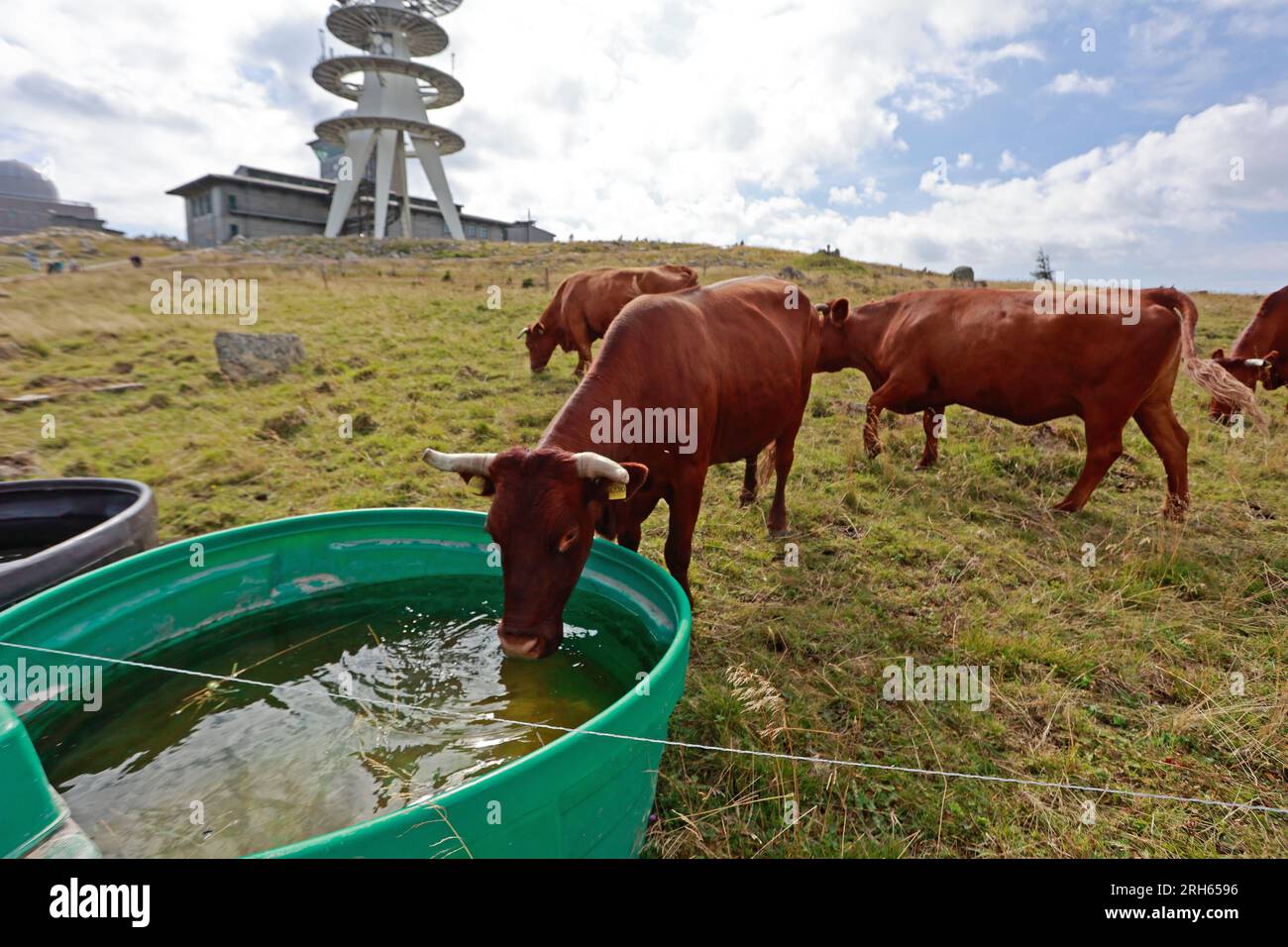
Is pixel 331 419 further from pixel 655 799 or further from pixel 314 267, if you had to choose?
pixel 314 267

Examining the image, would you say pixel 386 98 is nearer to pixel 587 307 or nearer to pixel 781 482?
pixel 587 307

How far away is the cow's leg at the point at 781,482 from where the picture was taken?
5.55m

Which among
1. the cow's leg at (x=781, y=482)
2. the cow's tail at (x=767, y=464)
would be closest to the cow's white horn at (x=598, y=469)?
the cow's leg at (x=781, y=482)

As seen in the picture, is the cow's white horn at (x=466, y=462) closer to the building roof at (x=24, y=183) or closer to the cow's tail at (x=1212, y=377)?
the cow's tail at (x=1212, y=377)

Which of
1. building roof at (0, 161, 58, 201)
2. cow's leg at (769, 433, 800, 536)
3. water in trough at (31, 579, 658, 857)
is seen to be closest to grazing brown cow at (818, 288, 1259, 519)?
cow's leg at (769, 433, 800, 536)

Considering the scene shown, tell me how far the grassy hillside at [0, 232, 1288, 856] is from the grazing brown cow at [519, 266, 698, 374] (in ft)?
1.85

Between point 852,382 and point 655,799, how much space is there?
1058cm

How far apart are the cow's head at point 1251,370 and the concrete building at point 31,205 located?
240 ft

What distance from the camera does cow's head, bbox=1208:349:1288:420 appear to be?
7484 mm

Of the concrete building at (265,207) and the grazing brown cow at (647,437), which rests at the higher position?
the concrete building at (265,207)

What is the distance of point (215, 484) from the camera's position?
20.5ft

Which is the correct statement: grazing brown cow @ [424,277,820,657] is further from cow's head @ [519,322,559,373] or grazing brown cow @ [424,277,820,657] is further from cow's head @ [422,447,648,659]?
cow's head @ [519,322,559,373]
